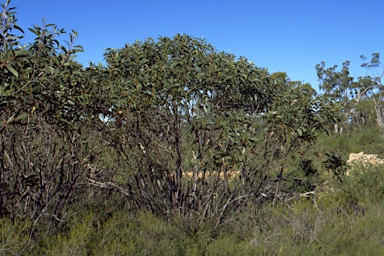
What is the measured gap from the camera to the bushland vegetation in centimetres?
570

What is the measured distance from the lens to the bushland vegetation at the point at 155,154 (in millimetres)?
5699

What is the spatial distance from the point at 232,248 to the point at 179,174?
64.7 inches

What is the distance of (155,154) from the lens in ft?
24.1

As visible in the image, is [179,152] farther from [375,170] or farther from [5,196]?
[375,170]

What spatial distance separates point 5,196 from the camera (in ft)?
20.5

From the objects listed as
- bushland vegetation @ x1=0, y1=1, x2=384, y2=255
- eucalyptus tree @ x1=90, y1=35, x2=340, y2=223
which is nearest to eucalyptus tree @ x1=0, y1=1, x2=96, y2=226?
bushland vegetation @ x1=0, y1=1, x2=384, y2=255

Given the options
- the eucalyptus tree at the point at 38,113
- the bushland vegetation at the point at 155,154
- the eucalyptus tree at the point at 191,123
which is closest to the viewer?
the eucalyptus tree at the point at 38,113

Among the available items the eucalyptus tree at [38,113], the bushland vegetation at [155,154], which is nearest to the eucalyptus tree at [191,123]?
the bushland vegetation at [155,154]

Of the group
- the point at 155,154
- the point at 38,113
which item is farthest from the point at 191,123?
the point at 38,113

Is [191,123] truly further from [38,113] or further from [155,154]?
[38,113]

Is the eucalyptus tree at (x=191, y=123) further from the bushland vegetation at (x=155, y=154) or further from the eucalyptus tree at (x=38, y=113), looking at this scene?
the eucalyptus tree at (x=38, y=113)

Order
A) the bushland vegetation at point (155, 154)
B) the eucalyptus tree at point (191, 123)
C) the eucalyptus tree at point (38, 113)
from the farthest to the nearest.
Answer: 1. the eucalyptus tree at point (191, 123)
2. the bushland vegetation at point (155, 154)
3. the eucalyptus tree at point (38, 113)

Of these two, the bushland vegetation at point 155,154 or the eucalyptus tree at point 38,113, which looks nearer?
the eucalyptus tree at point 38,113

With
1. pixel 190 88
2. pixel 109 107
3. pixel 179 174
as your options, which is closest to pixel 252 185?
pixel 179 174
